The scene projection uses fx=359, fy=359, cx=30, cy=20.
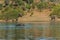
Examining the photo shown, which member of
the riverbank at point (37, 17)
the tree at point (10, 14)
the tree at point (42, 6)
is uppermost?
the tree at point (10, 14)

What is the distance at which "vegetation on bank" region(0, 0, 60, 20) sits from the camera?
241 feet

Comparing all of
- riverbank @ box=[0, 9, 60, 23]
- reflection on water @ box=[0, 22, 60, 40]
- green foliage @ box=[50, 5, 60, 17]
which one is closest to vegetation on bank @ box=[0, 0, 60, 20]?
green foliage @ box=[50, 5, 60, 17]

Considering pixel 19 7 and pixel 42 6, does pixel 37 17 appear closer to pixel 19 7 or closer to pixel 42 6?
Answer: pixel 42 6

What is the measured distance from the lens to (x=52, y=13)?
257ft

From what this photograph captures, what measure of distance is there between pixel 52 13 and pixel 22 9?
7146 millimetres

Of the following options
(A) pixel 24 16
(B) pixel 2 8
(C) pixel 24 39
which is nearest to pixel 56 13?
(A) pixel 24 16

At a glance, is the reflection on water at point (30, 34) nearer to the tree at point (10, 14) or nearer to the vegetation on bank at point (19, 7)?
the tree at point (10, 14)

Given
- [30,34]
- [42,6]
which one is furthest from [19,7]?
[30,34]

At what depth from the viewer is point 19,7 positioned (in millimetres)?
83625

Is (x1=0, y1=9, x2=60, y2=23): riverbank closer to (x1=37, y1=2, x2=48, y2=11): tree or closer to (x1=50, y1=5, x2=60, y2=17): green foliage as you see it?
(x1=50, y1=5, x2=60, y2=17): green foliage

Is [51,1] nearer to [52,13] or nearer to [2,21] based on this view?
[52,13]

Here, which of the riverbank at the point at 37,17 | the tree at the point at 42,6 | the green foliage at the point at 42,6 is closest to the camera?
the riverbank at the point at 37,17

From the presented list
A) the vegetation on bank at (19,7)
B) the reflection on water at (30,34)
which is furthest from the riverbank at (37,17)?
the reflection on water at (30,34)

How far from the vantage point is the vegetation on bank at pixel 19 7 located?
241 feet
